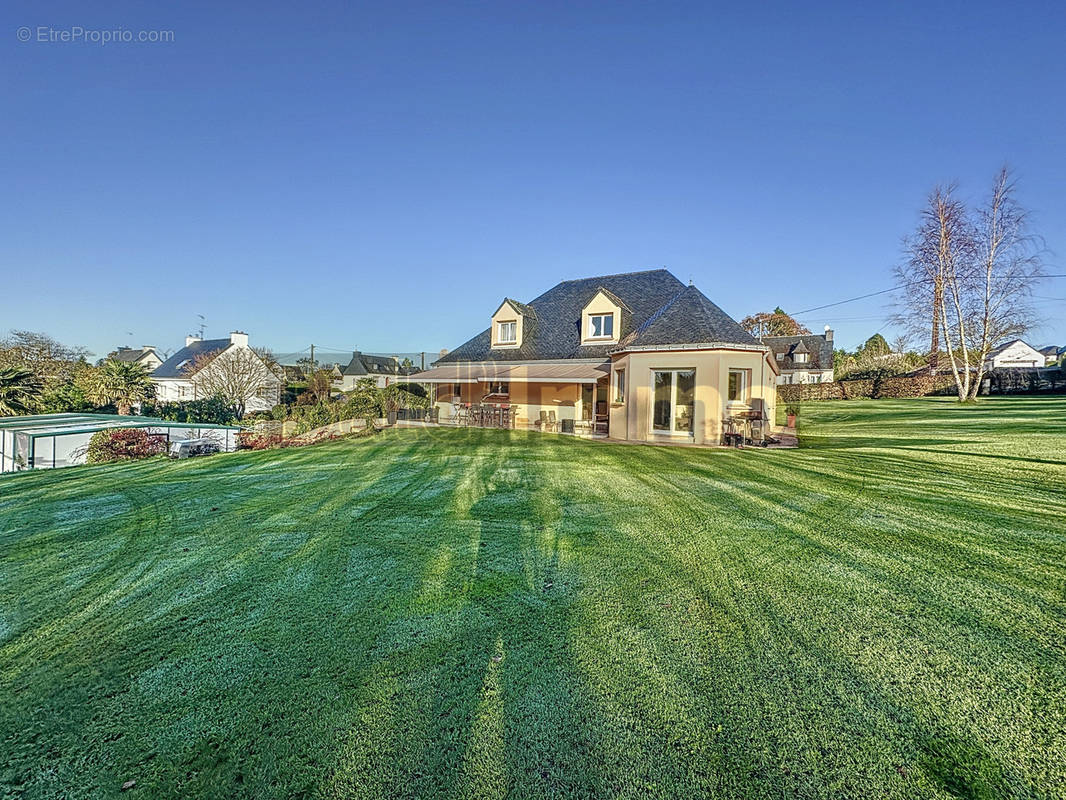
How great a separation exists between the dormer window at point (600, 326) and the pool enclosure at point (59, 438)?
2005 cm

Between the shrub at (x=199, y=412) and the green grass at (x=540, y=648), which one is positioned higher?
the shrub at (x=199, y=412)

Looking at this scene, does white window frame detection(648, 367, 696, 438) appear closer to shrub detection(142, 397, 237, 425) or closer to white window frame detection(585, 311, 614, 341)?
white window frame detection(585, 311, 614, 341)

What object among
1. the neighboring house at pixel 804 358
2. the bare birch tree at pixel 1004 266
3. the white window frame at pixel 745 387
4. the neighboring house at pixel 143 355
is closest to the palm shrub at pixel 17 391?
the neighboring house at pixel 143 355

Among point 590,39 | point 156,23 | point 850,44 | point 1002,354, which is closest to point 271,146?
point 156,23

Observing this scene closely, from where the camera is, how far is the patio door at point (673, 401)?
18844mm

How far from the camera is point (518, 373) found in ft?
80.5

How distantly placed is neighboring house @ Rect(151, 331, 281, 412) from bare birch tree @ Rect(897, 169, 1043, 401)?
53.8m

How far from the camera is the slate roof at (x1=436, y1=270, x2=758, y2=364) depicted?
20.2 metres

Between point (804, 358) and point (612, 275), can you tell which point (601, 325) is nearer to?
point (612, 275)

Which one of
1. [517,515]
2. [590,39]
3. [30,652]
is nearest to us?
[30,652]

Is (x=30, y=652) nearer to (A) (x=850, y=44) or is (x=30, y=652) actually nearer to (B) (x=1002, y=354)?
(A) (x=850, y=44)

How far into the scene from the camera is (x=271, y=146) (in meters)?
22.3

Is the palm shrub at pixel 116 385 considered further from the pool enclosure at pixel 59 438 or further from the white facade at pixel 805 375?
the white facade at pixel 805 375

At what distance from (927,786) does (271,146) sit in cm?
2914
